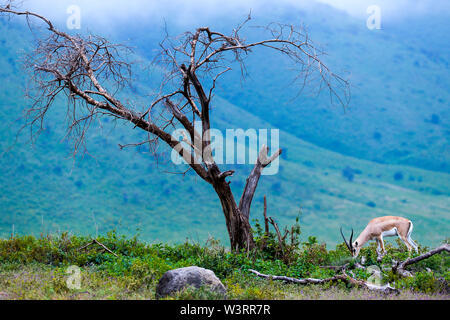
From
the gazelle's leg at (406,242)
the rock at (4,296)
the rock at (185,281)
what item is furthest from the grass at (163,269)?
the gazelle's leg at (406,242)

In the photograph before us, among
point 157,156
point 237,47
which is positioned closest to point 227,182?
point 157,156

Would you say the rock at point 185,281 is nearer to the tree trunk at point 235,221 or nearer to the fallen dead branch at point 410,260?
the fallen dead branch at point 410,260

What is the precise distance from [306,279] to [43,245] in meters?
5.62

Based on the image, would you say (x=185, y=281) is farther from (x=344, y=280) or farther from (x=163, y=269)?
(x=344, y=280)

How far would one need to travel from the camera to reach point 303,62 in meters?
10.1

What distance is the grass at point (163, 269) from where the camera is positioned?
Answer: 7.24 meters

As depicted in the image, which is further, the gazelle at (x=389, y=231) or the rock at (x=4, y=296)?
the gazelle at (x=389, y=231)

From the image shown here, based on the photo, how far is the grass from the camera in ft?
23.7

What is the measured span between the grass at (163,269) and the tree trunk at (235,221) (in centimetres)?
27

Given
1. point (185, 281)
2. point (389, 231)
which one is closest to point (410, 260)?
point (389, 231)

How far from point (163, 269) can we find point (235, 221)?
2931 mm

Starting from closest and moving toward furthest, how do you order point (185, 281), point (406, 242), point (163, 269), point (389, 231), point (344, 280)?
point (185, 281)
point (163, 269)
point (344, 280)
point (406, 242)
point (389, 231)

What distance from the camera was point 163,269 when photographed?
27.0ft
